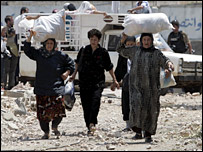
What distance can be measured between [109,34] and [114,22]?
1.33 ft

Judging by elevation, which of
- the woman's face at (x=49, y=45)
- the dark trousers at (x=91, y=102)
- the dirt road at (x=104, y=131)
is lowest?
the dirt road at (x=104, y=131)

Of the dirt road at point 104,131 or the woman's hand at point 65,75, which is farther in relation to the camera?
the woman's hand at point 65,75

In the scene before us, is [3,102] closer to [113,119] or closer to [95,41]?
[113,119]

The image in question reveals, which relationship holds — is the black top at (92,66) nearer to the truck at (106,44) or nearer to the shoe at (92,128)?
the shoe at (92,128)

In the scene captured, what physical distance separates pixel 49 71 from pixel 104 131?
1466mm

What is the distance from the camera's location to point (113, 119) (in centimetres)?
1198

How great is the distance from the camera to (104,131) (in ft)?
33.3

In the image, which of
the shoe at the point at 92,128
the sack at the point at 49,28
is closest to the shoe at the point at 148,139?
the shoe at the point at 92,128

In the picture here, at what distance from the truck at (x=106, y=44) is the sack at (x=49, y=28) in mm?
6685

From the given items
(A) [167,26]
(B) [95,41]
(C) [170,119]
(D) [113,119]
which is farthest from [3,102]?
(A) [167,26]

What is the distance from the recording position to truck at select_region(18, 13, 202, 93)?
1638 cm

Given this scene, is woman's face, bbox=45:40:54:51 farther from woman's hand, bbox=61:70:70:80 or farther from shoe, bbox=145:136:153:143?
shoe, bbox=145:136:153:143

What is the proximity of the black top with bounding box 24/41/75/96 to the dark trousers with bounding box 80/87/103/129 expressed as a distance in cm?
55

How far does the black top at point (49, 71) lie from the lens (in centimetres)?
922
